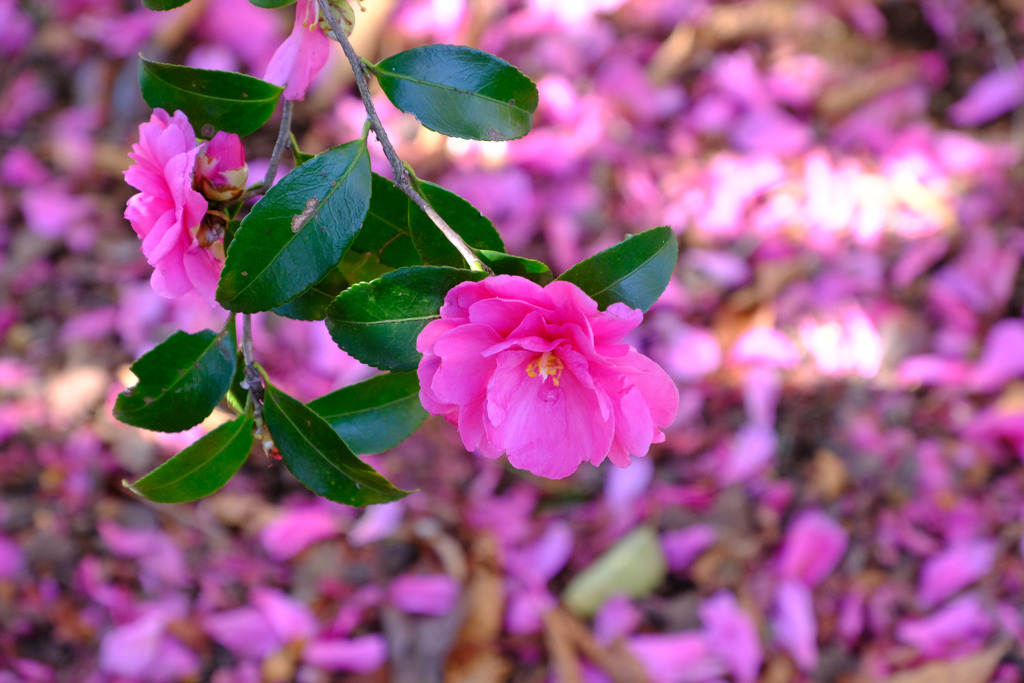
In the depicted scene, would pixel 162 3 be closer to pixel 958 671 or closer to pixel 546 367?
pixel 546 367

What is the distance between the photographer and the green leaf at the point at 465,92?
0.63 m

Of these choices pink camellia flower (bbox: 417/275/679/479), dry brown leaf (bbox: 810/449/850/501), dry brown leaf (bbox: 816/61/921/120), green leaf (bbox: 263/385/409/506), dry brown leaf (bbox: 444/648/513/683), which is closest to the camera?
pink camellia flower (bbox: 417/275/679/479)

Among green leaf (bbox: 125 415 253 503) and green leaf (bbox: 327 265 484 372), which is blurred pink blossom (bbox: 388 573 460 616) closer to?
green leaf (bbox: 125 415 253 503)

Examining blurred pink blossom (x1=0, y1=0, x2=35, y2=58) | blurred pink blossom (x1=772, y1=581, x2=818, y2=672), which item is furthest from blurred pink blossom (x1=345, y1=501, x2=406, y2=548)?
blurred pink blossom (x1=0, y1=0, x2=35, y2=58)

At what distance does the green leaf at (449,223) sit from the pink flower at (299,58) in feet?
0.49

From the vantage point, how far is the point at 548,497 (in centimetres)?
155

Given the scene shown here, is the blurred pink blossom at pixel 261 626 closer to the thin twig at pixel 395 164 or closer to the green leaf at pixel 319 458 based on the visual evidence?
the green leaf at pixel 319 458

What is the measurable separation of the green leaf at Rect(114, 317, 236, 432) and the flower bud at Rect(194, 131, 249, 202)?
118 millimetres

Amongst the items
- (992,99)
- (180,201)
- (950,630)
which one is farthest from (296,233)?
(992,99)

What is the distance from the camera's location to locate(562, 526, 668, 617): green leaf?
4.67 ft

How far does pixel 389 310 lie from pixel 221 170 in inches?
7.0

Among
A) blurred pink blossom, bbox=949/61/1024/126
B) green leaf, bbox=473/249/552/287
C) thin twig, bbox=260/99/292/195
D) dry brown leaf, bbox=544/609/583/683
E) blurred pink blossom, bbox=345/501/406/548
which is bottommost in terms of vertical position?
dry brown leaf, bbox=544/609/583/683

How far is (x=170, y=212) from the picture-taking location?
54 centimetres

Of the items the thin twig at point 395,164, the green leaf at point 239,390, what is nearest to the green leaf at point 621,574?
the green leaf at point 239,390
